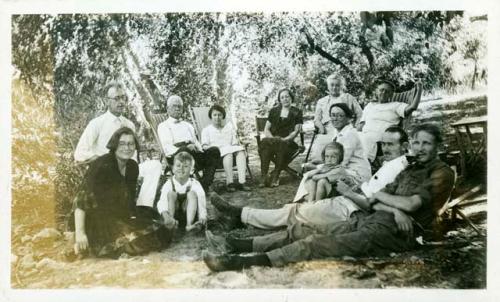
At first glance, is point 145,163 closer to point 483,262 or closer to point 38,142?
point 38,142

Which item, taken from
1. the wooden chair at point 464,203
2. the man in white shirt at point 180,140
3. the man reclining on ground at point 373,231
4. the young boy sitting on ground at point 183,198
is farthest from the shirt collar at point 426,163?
the young boy sitting on ground at point 183,198

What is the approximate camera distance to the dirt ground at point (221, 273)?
509cm

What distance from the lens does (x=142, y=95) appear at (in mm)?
5402

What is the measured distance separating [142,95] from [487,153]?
3.56 m

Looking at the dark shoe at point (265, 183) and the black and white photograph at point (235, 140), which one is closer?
the black and white photograph at point (235, 140)

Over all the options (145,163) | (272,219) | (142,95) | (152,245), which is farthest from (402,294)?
(142,95)

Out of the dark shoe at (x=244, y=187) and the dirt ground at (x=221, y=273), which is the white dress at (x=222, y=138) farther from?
the dirt ground at (x=221, y=273)

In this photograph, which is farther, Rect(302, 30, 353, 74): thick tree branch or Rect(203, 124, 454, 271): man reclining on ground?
Rect(302, 30, 353, 74): thick tree branch

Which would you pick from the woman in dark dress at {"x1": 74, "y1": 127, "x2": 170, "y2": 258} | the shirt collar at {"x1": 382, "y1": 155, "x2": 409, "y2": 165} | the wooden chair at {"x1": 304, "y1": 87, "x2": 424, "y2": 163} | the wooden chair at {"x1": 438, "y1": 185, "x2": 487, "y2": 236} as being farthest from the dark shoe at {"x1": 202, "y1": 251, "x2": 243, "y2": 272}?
the wooden chair at {"x1": 438, "y1": 185, "x2": 487, "y2": 236}

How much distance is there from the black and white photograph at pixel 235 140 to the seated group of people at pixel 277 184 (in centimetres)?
1

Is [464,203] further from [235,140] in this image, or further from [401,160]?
[235,140]

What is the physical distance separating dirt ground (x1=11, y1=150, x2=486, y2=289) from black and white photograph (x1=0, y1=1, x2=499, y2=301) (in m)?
0.02

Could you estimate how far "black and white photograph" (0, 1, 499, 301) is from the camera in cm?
517

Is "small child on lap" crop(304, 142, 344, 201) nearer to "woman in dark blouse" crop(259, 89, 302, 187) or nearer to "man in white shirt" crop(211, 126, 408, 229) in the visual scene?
"man in white shirt" crop(211, 126, 408, 229)
